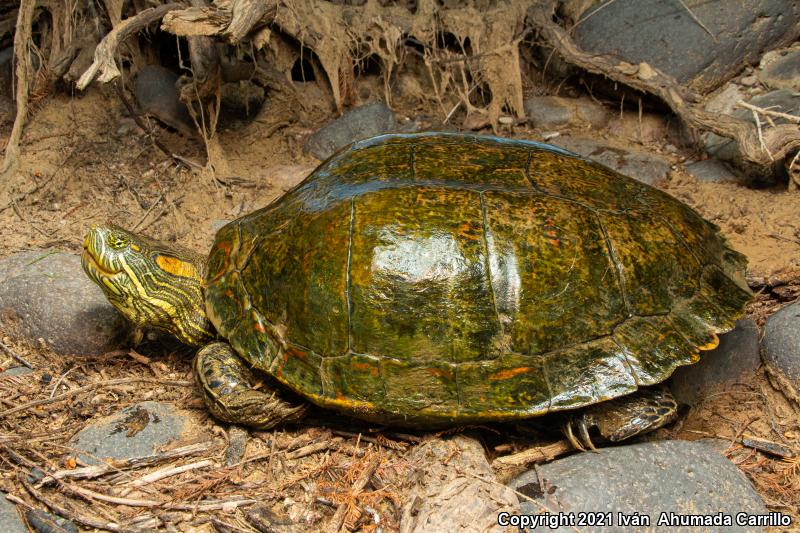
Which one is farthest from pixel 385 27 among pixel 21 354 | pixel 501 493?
pixel 501 493

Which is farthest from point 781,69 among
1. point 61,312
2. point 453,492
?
point 61,312

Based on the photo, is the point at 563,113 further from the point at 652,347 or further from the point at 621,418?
the point at 621,418

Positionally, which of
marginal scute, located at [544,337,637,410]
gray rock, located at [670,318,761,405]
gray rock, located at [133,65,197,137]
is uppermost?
gray rock, located at [133,65,197,137]

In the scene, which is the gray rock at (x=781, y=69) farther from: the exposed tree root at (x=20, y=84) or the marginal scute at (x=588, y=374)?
the exposed tree root at (x=20, y=84)

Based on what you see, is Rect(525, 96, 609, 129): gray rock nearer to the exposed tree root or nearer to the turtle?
the turtle

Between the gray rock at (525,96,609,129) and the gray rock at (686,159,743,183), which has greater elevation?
the gray rock at (525,96,609,129)

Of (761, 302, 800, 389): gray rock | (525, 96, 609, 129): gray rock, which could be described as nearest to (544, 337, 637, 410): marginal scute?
(761, 302, 800, 389): gray rock
